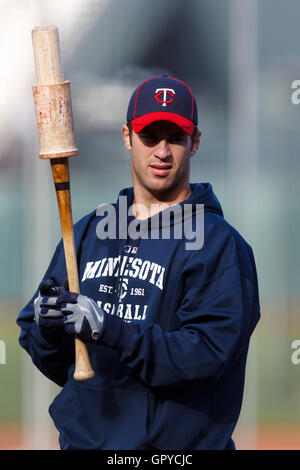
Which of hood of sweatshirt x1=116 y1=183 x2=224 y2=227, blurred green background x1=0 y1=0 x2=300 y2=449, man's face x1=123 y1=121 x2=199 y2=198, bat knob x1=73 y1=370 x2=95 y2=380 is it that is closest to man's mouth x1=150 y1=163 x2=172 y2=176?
A: man's face x1=123 y1=121 x2=199 y2=198

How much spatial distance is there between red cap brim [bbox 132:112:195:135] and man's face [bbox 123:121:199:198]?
0.02 metres

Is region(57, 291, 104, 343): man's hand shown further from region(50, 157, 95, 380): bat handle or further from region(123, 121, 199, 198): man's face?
region(123, 121, 199, 198): man's face

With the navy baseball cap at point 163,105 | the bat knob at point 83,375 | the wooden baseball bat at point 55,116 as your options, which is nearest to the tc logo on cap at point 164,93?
the navy baseball cap at point 163,105

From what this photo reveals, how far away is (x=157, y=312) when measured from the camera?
Answer: 2.16 metres

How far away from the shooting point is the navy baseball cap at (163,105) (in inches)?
86.9

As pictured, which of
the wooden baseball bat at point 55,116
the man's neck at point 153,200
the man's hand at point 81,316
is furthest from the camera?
the man's neck at point 153,200

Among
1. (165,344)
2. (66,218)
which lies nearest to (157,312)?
(165,344)

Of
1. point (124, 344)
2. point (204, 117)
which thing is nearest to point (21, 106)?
point (204, 117)

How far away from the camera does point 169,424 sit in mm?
2117

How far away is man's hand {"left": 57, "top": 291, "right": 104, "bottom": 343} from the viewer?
198 cm

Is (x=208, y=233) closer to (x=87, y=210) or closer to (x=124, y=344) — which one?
(x=124, y=344)

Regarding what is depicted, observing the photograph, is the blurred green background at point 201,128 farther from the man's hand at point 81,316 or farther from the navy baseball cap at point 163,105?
the man's hand at point 81,316
